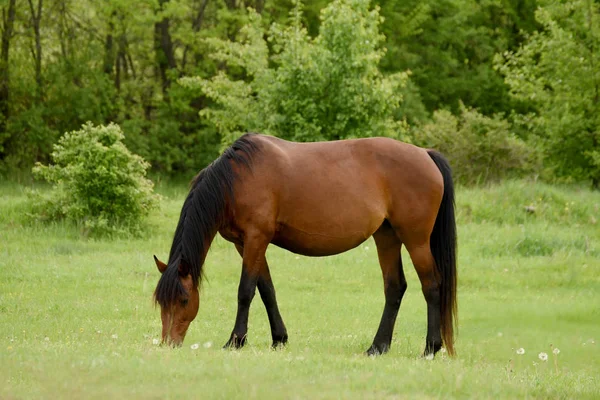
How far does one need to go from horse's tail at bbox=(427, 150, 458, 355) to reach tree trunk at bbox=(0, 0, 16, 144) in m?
25.3

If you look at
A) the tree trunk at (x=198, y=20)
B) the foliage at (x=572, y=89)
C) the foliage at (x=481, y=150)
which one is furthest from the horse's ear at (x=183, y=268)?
the tree trunk at (x=198, y=20)

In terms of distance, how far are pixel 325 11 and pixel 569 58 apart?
289 inches

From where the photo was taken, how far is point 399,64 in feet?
117

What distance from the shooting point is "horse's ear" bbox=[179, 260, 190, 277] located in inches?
288

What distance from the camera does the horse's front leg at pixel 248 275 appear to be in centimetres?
765

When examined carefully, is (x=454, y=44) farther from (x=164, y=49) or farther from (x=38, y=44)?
(x=38, y=44)

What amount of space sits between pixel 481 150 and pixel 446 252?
1777cm

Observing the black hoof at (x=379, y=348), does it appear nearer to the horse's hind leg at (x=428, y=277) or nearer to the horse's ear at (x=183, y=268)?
the horse's hind leg at (x=428, y=277)

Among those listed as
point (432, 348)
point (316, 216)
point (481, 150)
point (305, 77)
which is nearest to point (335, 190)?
point (316, 216)

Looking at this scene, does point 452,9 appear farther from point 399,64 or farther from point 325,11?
point 325,11

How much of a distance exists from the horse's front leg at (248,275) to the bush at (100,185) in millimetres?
8789

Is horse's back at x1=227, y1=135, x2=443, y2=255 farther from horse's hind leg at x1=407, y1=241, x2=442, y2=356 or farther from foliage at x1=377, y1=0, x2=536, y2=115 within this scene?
foliage at x1=377, y1=0, x2=536, y2=115

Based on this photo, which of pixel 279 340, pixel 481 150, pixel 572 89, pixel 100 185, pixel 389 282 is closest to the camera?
pixel 279 340

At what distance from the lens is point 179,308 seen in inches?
287
